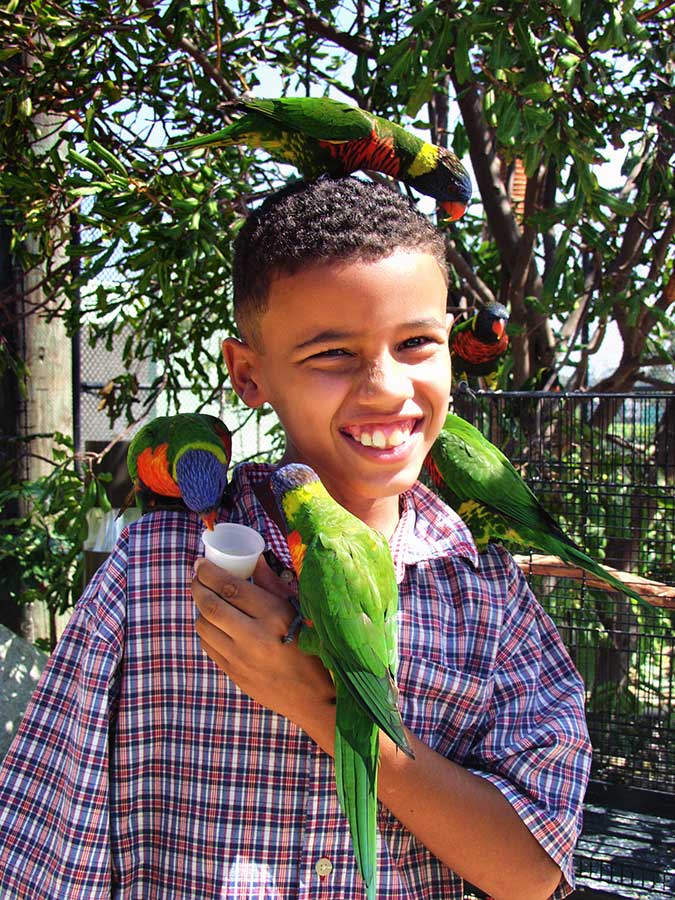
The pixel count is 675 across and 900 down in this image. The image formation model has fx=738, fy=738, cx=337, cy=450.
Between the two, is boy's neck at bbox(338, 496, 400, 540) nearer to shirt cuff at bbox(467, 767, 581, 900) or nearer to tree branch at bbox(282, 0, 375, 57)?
shirt cuff at bbox(467, 767, 581, 900)

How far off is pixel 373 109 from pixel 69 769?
5.88ft

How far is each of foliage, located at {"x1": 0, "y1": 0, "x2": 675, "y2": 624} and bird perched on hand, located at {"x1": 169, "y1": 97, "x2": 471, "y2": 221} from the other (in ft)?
0.29

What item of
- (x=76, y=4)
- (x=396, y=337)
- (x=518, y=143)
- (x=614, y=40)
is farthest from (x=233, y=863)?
(x=76, y=4)

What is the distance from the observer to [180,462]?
1.04 metres

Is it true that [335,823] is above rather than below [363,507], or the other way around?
below

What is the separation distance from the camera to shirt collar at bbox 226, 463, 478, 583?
2.55 feet

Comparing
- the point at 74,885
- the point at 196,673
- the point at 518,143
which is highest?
the point at 518,143

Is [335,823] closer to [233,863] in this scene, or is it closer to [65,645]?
[233,863]

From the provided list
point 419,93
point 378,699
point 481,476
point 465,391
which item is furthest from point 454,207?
point 378,699

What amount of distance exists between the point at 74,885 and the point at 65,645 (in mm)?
200

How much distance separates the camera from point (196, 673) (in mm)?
702

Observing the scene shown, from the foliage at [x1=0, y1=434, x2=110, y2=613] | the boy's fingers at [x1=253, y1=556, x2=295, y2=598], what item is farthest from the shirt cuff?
the foliage at [x1=0, y1=434, x2=110, y2=613]

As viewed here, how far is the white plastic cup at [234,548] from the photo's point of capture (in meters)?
0.65

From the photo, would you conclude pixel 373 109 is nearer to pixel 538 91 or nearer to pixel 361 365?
pixel 538 91
